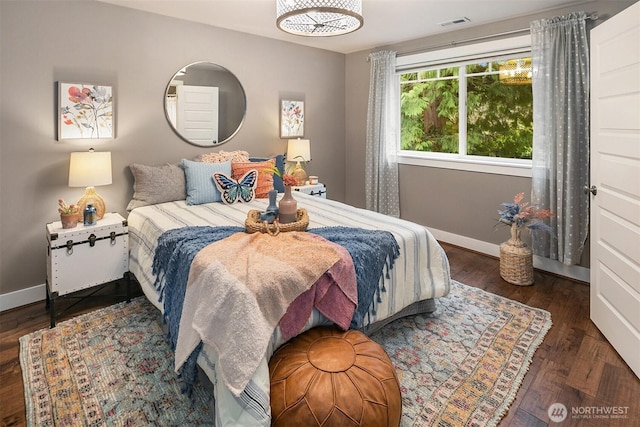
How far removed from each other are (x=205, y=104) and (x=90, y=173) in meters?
1.36

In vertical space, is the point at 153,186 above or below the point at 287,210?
above

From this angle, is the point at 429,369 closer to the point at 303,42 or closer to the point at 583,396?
the point at 583,396

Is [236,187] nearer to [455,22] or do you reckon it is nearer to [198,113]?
[198,113]

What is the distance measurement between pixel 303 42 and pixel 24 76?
2804mm

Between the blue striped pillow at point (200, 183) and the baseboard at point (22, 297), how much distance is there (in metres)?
1.32

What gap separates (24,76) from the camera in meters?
2.68

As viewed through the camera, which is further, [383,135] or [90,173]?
[383,135]

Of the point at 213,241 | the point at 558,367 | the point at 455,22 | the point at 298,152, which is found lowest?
the point at 558,367

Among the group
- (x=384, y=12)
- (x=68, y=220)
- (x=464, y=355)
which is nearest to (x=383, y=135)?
(x=384, y=12)

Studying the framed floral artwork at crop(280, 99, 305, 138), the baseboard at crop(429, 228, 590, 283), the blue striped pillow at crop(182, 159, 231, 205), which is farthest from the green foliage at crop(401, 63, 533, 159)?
the blue striped pillow at crop(182, 159, 231, 205)

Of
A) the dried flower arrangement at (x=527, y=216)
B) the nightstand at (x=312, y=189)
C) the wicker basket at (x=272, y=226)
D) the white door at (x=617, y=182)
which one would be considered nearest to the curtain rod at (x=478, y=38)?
the white door at (x=617, y=182)

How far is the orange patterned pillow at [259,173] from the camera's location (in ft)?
11.6

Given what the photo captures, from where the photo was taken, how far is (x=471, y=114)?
4.14 meters

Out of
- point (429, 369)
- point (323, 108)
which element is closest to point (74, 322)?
point (429, 369)
